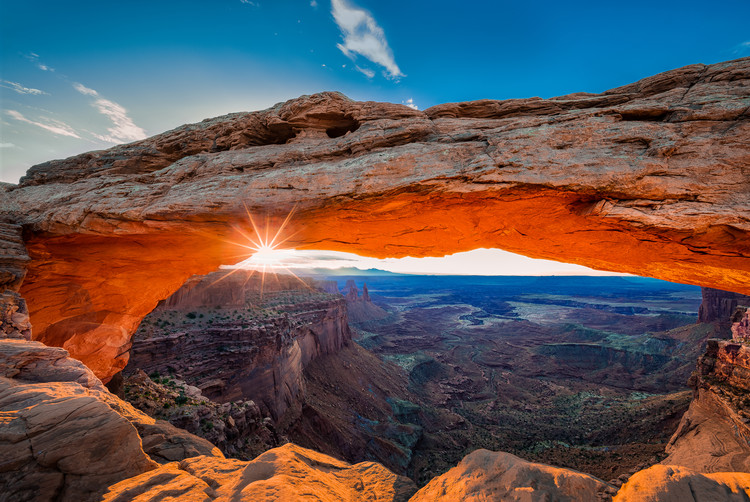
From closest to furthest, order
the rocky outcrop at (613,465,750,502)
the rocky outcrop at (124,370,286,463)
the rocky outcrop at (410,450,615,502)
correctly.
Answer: the rocky outcrop at (613,465,750,502), the rocky outcrop at (410,450,615,502), the rocky outcrop at (124,370,286,463)

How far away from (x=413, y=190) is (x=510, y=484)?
17.6ft

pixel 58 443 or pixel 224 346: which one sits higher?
pixel 58 443

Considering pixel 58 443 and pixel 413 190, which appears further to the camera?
pixel 413 190

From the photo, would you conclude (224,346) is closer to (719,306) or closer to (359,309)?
(359,309)

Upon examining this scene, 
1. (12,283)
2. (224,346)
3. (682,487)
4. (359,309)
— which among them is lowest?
(359,309)

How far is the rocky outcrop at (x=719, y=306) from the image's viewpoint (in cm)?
4968

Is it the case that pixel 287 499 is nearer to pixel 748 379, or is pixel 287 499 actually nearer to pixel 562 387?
pixel 748 379

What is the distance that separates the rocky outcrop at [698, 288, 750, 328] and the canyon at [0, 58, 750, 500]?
62098mm

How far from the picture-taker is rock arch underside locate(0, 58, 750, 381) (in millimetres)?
5281

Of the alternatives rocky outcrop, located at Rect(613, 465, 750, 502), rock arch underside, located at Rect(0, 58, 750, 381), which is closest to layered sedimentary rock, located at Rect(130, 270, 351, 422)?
rock arch underside, located at Rect(0, 58, 750, 381)

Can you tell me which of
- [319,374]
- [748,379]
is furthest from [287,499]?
[319,374]

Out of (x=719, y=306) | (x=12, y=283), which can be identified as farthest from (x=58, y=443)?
(x=719, y=306)

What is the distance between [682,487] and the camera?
2.98 meters

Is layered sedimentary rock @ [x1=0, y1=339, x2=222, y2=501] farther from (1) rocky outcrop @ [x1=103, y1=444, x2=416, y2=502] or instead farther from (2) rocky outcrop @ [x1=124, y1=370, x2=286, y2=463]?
(2) rocky outcrop @ [x1=124, y1=370, x2=286, y2=463]
